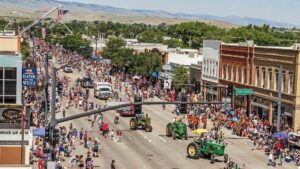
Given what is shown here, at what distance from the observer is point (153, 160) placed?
4934cm

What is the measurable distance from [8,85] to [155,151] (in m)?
16.6

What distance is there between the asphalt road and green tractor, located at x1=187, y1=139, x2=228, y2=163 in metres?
0.46

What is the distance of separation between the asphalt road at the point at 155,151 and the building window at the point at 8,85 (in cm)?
972

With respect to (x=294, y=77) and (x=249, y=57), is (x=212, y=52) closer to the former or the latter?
→ (x=249, y=57)

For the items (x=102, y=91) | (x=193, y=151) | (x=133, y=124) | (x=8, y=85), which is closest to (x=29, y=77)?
(x=8, y=85)

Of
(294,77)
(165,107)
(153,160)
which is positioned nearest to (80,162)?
(153,160)

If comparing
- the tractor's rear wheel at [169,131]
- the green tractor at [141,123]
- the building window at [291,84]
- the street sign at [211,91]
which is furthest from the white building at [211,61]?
the tractor's rear wheel at [169,131]

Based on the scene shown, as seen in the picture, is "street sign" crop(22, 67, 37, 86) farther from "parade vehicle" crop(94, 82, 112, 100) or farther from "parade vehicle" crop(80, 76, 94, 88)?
"parade vehicle" crop(80, 76, 94, 88)

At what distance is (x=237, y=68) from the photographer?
3086 inches

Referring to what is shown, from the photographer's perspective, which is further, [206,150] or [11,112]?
[206,150]

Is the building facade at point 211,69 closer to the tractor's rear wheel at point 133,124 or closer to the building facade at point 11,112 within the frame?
the tractor's rear wheel at point 133,124

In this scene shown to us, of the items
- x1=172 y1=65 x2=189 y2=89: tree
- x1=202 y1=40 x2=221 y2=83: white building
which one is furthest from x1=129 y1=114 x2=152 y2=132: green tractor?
x1=172 y1=65 x2=189 y2=89: tree

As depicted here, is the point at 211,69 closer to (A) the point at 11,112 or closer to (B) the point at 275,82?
(B) the point at 275,82

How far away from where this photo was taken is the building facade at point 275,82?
62.8 m
